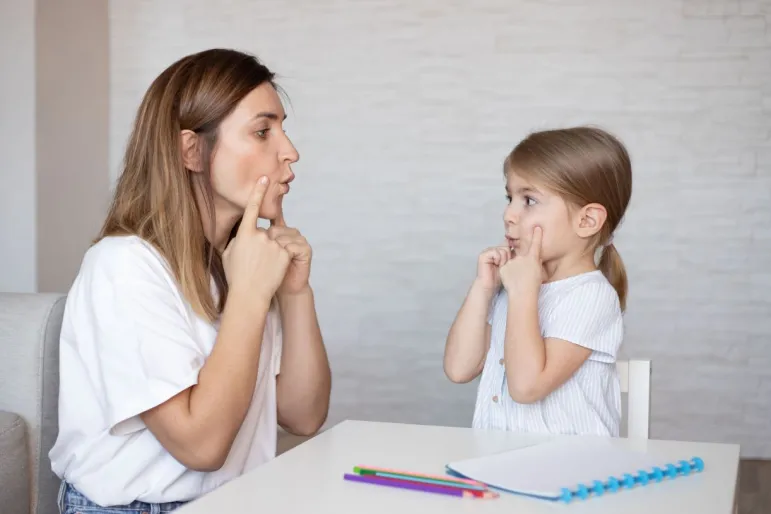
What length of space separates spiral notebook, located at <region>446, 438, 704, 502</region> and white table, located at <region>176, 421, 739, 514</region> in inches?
0.4

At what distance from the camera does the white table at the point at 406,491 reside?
891mm

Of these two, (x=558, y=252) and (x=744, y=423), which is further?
(x=744, y=423)

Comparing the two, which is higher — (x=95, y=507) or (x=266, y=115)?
(x=266, y=115)

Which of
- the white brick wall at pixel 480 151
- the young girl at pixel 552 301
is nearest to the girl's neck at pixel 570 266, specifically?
the young girl at pixel 552 301

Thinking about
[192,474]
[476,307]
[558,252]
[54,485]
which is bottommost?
[54,485]

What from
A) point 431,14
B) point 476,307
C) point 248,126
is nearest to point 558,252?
point 476,307

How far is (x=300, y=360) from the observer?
1574mm

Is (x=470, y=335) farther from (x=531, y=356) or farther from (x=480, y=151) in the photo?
(x=480, y=151)

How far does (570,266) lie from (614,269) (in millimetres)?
153

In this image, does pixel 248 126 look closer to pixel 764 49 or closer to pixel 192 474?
pixel 192 474

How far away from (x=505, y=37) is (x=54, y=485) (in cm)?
223

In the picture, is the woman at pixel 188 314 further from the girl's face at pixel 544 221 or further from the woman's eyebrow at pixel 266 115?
the girl's face at pixel 544 221

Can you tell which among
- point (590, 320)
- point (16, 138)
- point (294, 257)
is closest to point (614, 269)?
point (590, 320)

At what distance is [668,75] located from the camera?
3.19 meters
